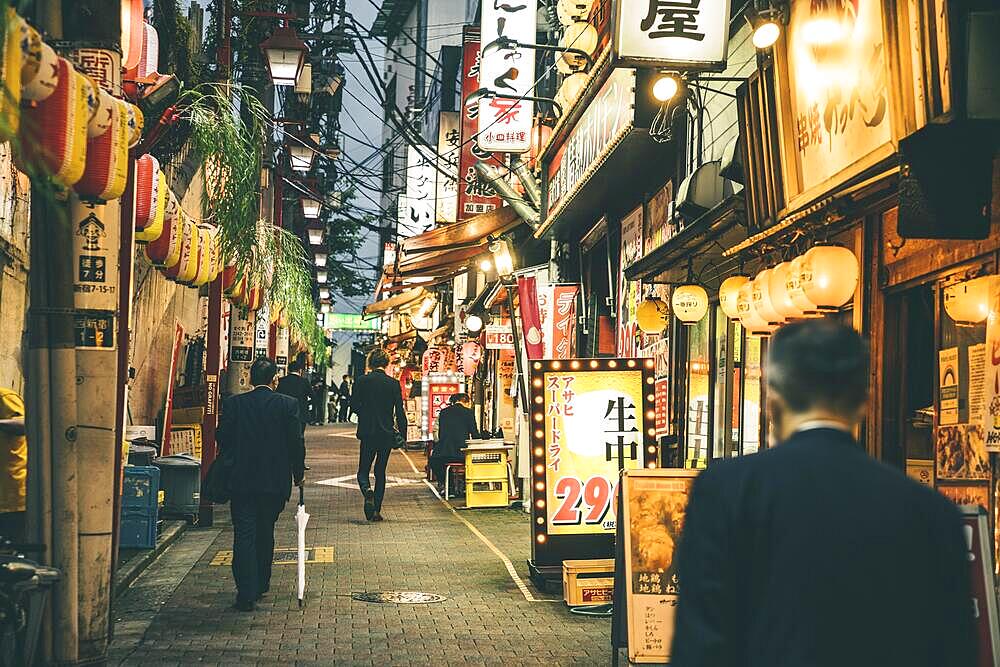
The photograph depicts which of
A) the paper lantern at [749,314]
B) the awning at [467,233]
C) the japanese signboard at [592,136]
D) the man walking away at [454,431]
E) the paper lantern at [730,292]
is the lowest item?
the man walking away at [454,431]

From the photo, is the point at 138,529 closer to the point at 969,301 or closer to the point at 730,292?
the point at 730,292

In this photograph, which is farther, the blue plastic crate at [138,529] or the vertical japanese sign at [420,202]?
the vertical japanese sign at [420,202]

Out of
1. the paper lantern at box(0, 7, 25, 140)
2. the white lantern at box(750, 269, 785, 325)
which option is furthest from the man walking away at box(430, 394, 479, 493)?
the paper lantern at box(0, 7, 25, 140)

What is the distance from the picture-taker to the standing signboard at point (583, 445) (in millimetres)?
11344

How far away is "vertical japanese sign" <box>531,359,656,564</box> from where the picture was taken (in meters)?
11.3

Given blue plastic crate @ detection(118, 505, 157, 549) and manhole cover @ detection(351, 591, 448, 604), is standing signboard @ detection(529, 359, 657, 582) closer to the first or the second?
manhole cover @ detection(351, 591, 448, 604)

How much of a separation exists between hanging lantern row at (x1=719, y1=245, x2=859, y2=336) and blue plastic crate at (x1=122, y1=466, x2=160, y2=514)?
23.2ft

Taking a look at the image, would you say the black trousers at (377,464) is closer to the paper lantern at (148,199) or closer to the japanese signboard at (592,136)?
the japanese signboard at (592,136)

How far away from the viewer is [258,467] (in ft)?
36.7

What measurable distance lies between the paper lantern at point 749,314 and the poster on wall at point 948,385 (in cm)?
189

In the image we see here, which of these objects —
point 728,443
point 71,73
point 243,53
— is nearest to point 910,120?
A: point 71,73

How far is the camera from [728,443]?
1342cm

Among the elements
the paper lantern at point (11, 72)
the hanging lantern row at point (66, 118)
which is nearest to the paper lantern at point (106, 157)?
the hanging lantern row at point (66, 118)

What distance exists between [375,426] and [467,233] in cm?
533
